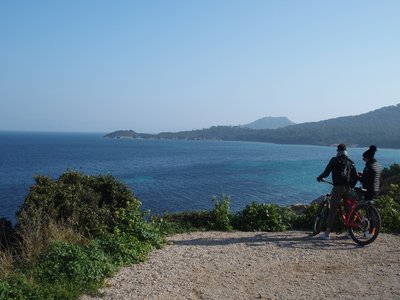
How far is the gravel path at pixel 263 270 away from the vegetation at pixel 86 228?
390 mm

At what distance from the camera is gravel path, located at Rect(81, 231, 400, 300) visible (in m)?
6.13

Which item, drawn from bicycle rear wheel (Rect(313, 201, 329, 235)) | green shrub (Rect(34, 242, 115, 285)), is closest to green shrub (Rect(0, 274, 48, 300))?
green shrub (Rect(34, 242, 115, 285))

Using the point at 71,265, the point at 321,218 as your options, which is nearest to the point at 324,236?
the point at 321,218

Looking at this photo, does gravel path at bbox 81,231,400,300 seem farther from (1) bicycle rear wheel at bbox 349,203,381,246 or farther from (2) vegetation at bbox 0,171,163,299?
(2) vegetation at bbox 0,171,163,299

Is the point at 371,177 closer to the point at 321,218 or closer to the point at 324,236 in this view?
the point at 321,218

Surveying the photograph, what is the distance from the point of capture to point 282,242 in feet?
29.6

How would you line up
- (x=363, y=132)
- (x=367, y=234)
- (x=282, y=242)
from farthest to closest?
(x=363, y=132), (x=282, y=242), (x=367, y=234)

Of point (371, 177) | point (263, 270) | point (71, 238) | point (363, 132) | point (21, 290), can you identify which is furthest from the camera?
point (363, 132)

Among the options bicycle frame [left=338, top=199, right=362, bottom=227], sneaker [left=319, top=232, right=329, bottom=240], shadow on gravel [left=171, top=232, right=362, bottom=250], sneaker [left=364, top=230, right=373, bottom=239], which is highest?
bicycle frame [left=338, top=199, right=362, bottom=227]

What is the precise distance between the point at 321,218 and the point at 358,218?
786mm

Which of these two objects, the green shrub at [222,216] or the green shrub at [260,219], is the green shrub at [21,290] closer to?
the green shrub at [222,216]

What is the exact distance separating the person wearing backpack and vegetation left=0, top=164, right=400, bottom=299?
1.47 meters

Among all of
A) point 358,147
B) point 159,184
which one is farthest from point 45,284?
point 358,147

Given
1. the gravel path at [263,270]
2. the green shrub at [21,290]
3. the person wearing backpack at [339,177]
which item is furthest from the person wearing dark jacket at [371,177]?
the green shrub at [21,290]
